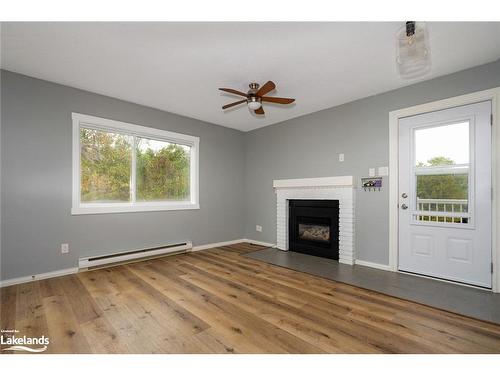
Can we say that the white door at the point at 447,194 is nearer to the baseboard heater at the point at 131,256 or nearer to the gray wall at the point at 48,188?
the baseboard heater at the point at 131,256

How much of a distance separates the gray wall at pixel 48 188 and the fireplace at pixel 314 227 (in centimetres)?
229

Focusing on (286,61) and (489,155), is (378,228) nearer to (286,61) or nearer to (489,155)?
(489,155)

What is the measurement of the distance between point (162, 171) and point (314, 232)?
2.92 meters

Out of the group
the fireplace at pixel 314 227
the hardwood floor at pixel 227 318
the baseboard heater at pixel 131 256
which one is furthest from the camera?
the fireplace at pixel 314 227

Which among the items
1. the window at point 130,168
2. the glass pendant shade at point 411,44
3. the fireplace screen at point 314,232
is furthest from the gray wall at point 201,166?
the glass pendant shade at point 411,44

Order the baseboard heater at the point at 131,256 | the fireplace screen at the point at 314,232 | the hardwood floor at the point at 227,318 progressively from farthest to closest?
the fireplace screen at the point at 314,232, the baseboard heater at the point at 131,256, the hardwood floor at the point at 227,318

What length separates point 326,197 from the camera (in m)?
3.90

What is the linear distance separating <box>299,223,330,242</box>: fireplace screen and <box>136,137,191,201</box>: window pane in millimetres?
2265

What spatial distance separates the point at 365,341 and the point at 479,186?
2292 mm

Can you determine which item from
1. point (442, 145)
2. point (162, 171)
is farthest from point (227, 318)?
point (442, 145)

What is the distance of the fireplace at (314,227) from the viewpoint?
151 inches

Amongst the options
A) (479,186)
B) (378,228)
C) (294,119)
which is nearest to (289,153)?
(294,119)

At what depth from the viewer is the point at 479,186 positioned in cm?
260

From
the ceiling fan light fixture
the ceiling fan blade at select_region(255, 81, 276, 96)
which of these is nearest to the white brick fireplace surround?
the ceiling fan light fixture
